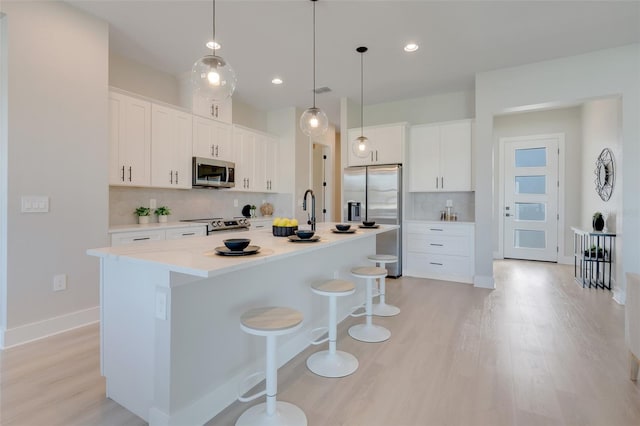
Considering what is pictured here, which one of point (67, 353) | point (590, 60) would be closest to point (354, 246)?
point (67, 353)

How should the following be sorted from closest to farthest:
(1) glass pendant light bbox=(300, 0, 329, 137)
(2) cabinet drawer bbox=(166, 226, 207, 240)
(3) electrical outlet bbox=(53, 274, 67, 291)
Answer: (3) electrical outlet bbox=(53, 274, 67, 291) → (1) glass pendant light bbox=(300, 0, 329, 137) → (2) cabinet drawer bbox=(166, 226, 207, 240)

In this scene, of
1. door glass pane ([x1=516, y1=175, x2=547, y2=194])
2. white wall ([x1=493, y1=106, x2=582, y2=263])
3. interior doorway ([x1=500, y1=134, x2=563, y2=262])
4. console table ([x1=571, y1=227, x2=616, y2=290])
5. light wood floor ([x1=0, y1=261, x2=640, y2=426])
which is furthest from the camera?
door glass pane ([x1=516, y1=175, x2=547, y2=194])

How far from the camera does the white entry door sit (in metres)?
6.10

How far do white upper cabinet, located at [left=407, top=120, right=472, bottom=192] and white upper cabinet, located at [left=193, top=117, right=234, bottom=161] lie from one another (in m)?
2.89

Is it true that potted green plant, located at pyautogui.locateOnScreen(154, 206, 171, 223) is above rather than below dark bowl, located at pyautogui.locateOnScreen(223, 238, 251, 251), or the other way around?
above

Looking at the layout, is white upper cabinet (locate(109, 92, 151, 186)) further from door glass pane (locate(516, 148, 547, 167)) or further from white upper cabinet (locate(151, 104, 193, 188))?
door glass pane (locate(516, 148, 547, 167))

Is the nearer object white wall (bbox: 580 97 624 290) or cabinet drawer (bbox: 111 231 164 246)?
cabinet drawer (bbox: 111 231 164 246)

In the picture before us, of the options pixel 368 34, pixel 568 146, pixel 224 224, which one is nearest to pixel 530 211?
pixel 568 146

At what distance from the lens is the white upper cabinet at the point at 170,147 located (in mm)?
3832

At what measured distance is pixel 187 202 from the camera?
15.2 ft

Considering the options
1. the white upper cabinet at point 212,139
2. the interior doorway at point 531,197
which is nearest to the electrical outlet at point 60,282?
the white upper cabinet at point 212,139

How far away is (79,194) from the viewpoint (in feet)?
9.57

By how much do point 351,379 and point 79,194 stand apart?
112 inches

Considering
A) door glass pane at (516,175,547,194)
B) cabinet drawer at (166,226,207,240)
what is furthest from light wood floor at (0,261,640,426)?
door glass pane at (516,175,547,194)
